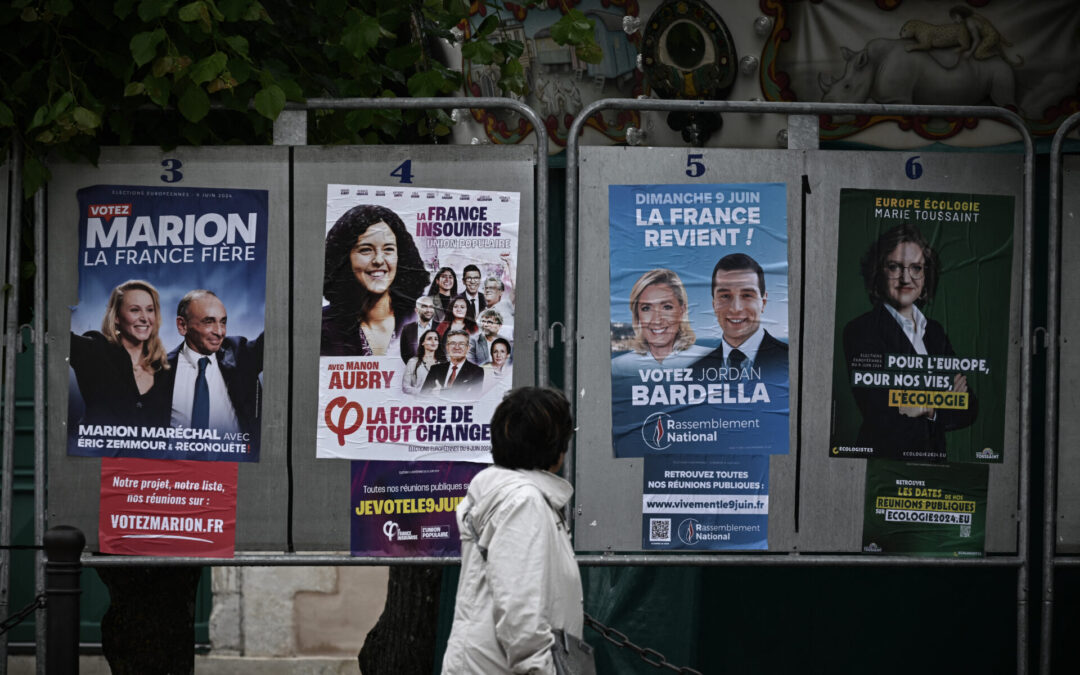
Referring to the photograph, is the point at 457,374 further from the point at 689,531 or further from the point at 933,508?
the point at 933,508

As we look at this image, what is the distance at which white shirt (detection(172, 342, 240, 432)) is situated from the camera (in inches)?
189

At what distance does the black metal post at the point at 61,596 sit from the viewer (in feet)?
13.8

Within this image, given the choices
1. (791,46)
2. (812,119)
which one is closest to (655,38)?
(791,46)

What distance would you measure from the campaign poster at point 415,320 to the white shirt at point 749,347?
0.84m

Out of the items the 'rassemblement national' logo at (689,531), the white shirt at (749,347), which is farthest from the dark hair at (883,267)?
the 'rassemblement national' logo at (689,531)

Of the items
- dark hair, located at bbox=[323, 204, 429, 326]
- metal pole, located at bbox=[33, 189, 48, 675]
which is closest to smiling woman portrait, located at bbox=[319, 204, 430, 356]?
dark hair, located at bbox=[323, 204, 429, 326]

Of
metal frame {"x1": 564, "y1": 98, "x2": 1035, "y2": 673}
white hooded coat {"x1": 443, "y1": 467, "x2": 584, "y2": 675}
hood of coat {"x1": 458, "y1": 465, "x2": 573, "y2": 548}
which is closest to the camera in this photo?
white hooded coat {"x1": 443, "y1": 467, "x2": 584, "y2": 675}

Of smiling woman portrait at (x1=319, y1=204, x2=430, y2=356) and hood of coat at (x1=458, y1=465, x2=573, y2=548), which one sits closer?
hood of coat at (x1=458, y1=465, x2=573, y2=548)

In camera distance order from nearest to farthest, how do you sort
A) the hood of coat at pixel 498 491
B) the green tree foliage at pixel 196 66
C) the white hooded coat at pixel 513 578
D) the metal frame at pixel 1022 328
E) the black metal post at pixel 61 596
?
the white hooded coat at pixel 513 578 < the hood of coat at pixel 498 491 < the black metal post at pixel 61 596 < the green tree foliage at pixel 196 66 < the metal frame at pixel 1022 328

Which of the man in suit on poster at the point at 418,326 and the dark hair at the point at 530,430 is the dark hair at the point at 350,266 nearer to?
the man in suit on poster at the point at 418,326

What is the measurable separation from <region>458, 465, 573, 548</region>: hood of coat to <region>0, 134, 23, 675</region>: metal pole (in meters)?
2.28

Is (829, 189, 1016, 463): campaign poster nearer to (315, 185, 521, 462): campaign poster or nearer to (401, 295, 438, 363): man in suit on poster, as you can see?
(315, 185, 521, 462): campaign poster

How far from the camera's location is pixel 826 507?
4.87m

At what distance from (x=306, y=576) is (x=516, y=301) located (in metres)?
4.99
